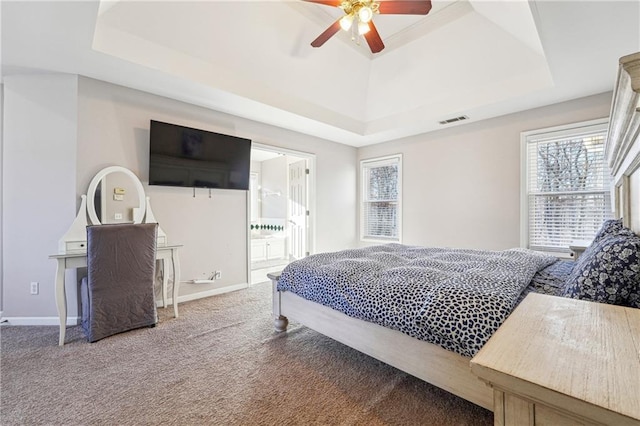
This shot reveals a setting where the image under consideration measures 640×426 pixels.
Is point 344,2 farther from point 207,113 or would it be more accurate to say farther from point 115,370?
point 115,370

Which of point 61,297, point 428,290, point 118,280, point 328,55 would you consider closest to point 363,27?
point 328,55

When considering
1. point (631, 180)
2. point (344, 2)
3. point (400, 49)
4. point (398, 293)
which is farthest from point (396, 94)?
point (398, 293)

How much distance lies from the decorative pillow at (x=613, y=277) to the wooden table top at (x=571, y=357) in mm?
396

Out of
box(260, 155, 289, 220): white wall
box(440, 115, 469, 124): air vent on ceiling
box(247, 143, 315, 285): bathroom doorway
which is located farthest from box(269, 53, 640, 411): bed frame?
box(260, 155, 289, 220): white wall

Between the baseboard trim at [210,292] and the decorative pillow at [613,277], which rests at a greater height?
the decorative pillow at [613,277]

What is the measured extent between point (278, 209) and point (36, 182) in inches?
175

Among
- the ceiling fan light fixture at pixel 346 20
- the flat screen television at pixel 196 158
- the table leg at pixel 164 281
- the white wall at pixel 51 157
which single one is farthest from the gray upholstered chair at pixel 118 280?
the ceiling fan light fixture at pixel 346 20

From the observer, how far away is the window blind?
5051 millimetres

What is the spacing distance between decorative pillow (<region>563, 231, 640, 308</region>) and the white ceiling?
1.59 metres

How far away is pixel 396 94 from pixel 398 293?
3246 mm

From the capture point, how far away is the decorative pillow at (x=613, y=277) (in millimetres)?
1177

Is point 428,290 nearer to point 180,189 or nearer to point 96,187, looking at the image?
point 180,189

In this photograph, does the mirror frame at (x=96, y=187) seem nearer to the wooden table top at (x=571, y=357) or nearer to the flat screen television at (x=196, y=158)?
the flat screen television at (x=196, y=158)

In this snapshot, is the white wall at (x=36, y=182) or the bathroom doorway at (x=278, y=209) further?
the bathroom doorway at (x=278, y=209)
